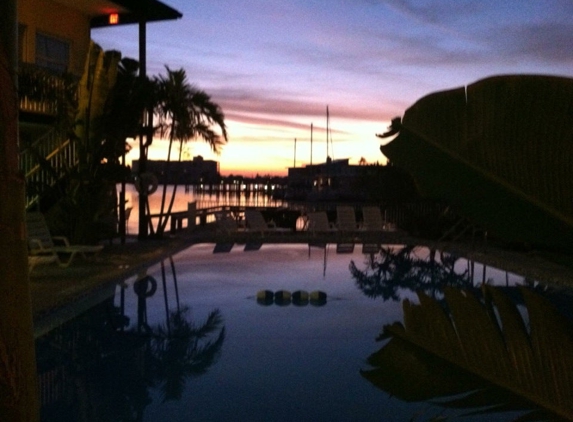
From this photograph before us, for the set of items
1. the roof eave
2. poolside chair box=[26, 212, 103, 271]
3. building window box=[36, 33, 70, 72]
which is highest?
the roof eave

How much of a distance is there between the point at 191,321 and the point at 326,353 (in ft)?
7.98

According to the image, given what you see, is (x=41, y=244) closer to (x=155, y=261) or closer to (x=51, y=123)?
(x=155, y=261)

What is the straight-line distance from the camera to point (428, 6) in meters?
3.67

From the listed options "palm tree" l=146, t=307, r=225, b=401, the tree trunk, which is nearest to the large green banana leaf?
the tree trunk

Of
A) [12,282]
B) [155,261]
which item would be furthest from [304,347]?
[12,282]

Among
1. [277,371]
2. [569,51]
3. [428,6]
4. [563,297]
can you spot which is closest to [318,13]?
[563,297]

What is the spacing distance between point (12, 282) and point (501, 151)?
1314 millimetres

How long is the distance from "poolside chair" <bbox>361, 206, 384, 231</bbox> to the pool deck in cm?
23

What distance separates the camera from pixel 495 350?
5.47 feet

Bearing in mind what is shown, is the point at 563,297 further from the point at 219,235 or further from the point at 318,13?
the point at 219,235

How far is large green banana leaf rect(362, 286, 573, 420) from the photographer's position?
1.63 metres

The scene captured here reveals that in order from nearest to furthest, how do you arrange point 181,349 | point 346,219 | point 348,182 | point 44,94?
point 181,349 < point 44,94 < point 346,219 < point 348,182

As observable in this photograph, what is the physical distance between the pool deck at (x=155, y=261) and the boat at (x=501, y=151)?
5.27 metres

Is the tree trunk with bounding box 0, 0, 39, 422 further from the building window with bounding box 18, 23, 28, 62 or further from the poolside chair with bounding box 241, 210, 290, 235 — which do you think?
the poolside chair with bounding box 241, 210, 290, 235
